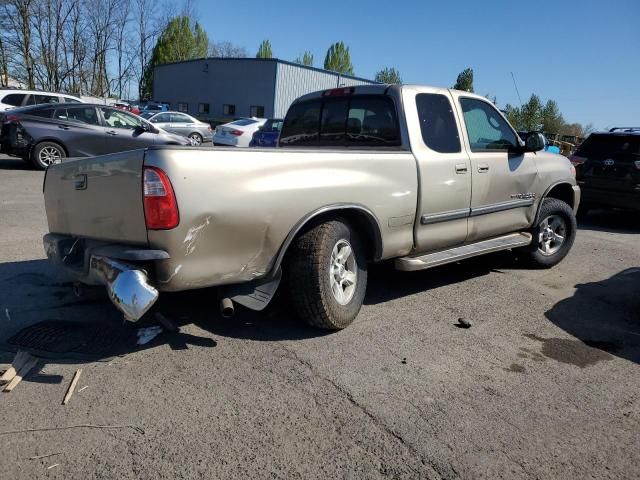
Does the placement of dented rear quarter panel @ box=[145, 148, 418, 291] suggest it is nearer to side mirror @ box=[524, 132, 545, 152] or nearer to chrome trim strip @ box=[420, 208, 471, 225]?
chrome trim strip @ box=[420, 208, 471, 225]

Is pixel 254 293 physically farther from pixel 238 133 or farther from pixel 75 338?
pixel 238 133

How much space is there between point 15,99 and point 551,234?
15.8 meters

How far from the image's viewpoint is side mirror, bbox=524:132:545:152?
17.4ft

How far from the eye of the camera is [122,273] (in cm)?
293

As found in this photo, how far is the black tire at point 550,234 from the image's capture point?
5863 millimetres

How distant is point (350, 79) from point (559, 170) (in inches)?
1420

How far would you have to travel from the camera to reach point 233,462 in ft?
7.79

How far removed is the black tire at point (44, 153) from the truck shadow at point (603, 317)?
11308 mm

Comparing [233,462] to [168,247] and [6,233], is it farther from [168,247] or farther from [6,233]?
[6,233]

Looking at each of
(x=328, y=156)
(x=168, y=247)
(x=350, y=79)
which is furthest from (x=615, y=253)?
(x=350, y=79)

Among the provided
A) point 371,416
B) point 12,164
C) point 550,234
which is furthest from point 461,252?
point 12,164

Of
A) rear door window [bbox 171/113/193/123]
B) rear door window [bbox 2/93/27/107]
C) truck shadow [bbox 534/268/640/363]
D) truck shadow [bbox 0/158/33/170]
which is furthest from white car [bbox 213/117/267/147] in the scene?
truck shadow [bbox 534/268/640/363]

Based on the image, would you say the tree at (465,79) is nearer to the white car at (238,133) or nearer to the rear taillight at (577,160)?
the white car at (238,133)

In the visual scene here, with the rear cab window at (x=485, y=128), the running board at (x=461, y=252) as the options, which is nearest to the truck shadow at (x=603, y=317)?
the running board at (x=461, y=252)
